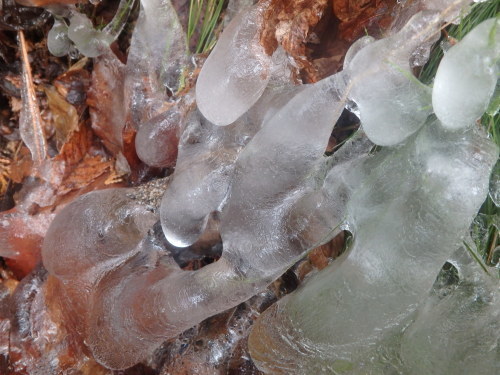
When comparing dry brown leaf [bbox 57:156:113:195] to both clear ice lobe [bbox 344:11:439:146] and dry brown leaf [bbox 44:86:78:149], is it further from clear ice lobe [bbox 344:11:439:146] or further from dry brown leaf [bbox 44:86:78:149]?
clear ice lobe [bbox 344:11:439:146]

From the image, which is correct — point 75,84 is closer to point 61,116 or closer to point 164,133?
point 61,116

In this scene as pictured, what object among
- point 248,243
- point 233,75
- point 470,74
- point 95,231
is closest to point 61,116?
point 95,231

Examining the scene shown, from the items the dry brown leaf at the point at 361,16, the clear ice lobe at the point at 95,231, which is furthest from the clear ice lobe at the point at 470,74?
the clear ice lobe at the point at 95,231

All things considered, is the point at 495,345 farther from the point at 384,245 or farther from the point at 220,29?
the point at 220,29

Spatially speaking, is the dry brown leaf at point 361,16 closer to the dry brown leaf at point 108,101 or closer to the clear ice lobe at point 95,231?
the dry brown leaf at point 108,101

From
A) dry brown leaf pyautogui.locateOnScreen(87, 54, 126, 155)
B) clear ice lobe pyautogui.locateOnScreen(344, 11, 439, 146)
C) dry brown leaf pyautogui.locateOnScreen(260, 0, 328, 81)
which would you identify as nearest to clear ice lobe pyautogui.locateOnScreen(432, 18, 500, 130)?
clear ice lobe pyautogui.locateOnScreen(344, 11, 439, 146)
